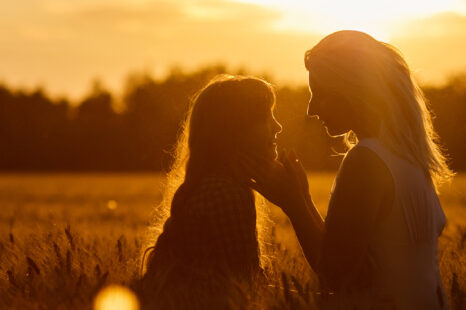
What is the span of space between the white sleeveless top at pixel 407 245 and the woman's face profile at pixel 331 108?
1.00 feet

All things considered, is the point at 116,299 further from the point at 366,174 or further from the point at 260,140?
the point at 260,140

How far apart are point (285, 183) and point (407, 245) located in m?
0.67

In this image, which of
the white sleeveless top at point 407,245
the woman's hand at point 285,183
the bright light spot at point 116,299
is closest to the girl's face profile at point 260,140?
the woman's hand at point 285,183

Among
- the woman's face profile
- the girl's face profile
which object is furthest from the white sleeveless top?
the girl's face profile

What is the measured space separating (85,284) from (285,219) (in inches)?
311

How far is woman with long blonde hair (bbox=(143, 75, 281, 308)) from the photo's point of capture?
4082 millimetres

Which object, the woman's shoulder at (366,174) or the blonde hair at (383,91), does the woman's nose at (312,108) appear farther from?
the woman's shoulder at (366,174)

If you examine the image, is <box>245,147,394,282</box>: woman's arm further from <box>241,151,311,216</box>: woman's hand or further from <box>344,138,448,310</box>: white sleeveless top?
<box>241,151,311,216</box>: woman's hand

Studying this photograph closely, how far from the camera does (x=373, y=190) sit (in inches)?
131

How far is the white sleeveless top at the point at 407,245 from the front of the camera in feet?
11.3

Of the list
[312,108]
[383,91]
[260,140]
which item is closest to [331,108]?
[312,108]

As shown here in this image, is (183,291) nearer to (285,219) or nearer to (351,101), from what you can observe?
(351,101)

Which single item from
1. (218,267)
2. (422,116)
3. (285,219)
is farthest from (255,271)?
(285,219)

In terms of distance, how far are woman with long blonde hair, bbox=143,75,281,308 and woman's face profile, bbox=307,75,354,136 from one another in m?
0.55
